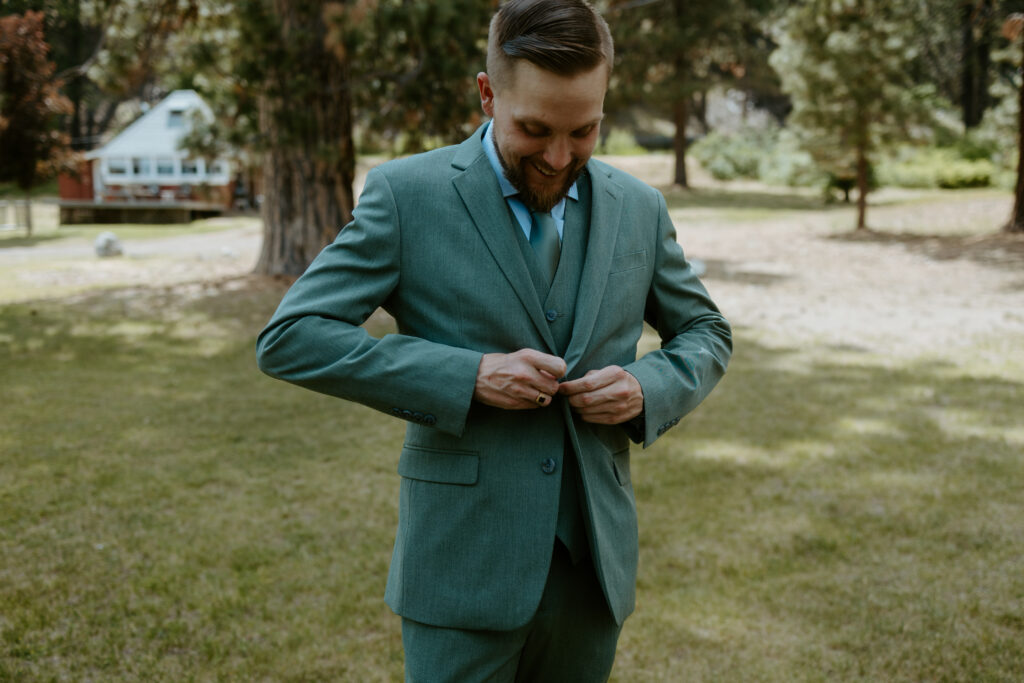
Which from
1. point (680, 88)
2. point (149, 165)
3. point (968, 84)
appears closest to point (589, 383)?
point (680, 88)

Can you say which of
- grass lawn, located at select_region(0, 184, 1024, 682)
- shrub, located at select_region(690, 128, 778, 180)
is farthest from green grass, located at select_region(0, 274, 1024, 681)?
shrub, located at select_region(690, 128, 778, 180)

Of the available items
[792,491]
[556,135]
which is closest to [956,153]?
[792,491]

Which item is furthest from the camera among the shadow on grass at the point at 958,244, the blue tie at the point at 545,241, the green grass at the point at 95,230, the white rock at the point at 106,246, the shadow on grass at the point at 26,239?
the green grass at the point at 95,230

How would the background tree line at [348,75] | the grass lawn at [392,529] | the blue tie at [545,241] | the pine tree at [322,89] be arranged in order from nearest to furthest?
the blue tie at [545,241] → the grass lawn at [392,529] → the pine tree at [322,89] → the background tree line at [348,75]

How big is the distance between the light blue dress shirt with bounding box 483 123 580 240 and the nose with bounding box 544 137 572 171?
4.8 inches

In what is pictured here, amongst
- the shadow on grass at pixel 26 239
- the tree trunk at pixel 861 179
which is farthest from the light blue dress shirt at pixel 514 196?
the shadow on grass at pixel 26 239

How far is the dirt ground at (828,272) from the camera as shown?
402 inches

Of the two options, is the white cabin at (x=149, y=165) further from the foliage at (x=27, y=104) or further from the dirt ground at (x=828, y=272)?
the dirt ground at (x=828, y=272)

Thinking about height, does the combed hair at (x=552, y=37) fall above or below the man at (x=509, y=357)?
above

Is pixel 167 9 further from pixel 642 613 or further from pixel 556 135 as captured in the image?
pixel 556 135

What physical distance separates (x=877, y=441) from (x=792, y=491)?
4.11 ft

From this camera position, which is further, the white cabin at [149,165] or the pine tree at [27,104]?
the white cabin at [149,165]

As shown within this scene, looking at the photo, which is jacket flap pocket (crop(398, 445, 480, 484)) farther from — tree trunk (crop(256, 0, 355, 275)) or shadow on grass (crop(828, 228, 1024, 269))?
shadow on grass (crop(828, 228, 1024, 269))

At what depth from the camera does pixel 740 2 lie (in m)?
30.2
